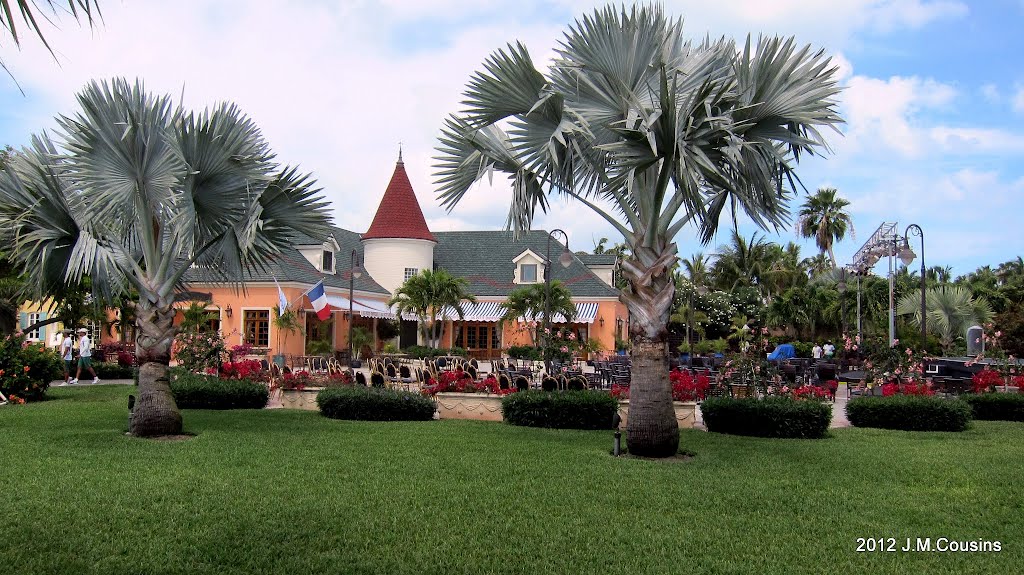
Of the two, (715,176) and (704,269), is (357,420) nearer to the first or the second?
(715,176)

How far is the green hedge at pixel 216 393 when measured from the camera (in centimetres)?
1417

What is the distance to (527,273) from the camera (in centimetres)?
3619

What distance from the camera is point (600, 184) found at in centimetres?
998

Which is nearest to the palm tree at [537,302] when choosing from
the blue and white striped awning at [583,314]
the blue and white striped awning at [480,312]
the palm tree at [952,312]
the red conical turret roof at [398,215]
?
the blue and white striped awning at [583,314]

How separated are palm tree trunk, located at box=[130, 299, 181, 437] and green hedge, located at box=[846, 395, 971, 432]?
37.0 ft

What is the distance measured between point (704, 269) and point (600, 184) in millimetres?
40180

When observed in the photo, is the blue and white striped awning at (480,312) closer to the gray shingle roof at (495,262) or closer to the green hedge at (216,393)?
the gray shingle roof at (495,262)

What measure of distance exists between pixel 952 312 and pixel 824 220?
44.1 feet

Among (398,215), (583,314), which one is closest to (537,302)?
(583,314)

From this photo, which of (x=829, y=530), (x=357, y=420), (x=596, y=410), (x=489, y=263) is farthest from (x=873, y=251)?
(x=829, y=530)

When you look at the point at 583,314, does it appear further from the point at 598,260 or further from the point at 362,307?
the point at 362,307

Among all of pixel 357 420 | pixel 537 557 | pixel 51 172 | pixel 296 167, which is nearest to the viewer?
pixel 537 557

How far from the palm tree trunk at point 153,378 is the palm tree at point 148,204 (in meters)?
0.01

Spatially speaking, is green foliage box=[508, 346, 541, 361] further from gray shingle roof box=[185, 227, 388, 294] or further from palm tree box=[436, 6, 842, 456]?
palm tree box=[436, 6, 842, 456]
